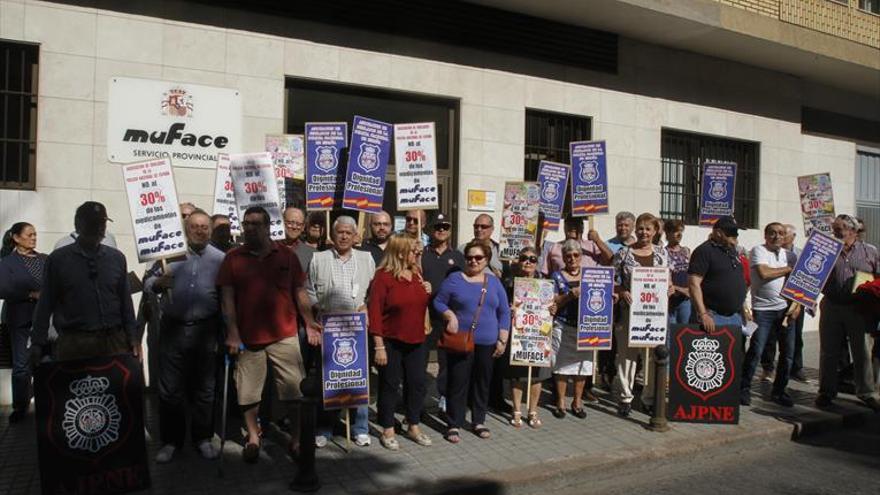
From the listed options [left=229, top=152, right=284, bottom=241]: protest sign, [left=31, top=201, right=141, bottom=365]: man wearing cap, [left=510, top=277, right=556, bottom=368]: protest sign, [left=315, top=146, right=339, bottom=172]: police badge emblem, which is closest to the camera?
[left=31, top=201, right=141, bottom=365]: man wearing cap

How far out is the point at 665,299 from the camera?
279 inches

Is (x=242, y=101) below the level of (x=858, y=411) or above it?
above

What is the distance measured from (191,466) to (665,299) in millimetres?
4927

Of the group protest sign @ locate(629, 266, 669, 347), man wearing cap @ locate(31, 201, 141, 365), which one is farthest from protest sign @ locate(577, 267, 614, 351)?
man wearing cap @ locate(31, 201, 141, 365)

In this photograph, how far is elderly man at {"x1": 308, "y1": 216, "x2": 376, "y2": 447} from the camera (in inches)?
233

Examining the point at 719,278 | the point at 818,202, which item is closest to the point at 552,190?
the point at 719,278

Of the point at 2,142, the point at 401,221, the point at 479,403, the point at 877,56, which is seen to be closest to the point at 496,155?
the point at 401,221

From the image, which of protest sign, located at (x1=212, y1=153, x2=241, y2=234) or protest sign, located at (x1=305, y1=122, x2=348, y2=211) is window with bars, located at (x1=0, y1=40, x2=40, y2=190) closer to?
protest sign, located at (x1=212, y1=153, x2=241, y2=234)

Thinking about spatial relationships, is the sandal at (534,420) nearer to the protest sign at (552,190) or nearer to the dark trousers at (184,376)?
the protest sign at (552,190)

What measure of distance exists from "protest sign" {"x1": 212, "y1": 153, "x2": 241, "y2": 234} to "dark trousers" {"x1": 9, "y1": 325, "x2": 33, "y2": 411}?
220 centimetres

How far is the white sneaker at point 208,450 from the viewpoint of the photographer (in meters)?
5.54

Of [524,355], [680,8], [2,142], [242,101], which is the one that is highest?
[680,8]

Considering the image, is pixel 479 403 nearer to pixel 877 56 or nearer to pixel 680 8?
pixel 680 8

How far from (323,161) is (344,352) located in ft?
8.33
